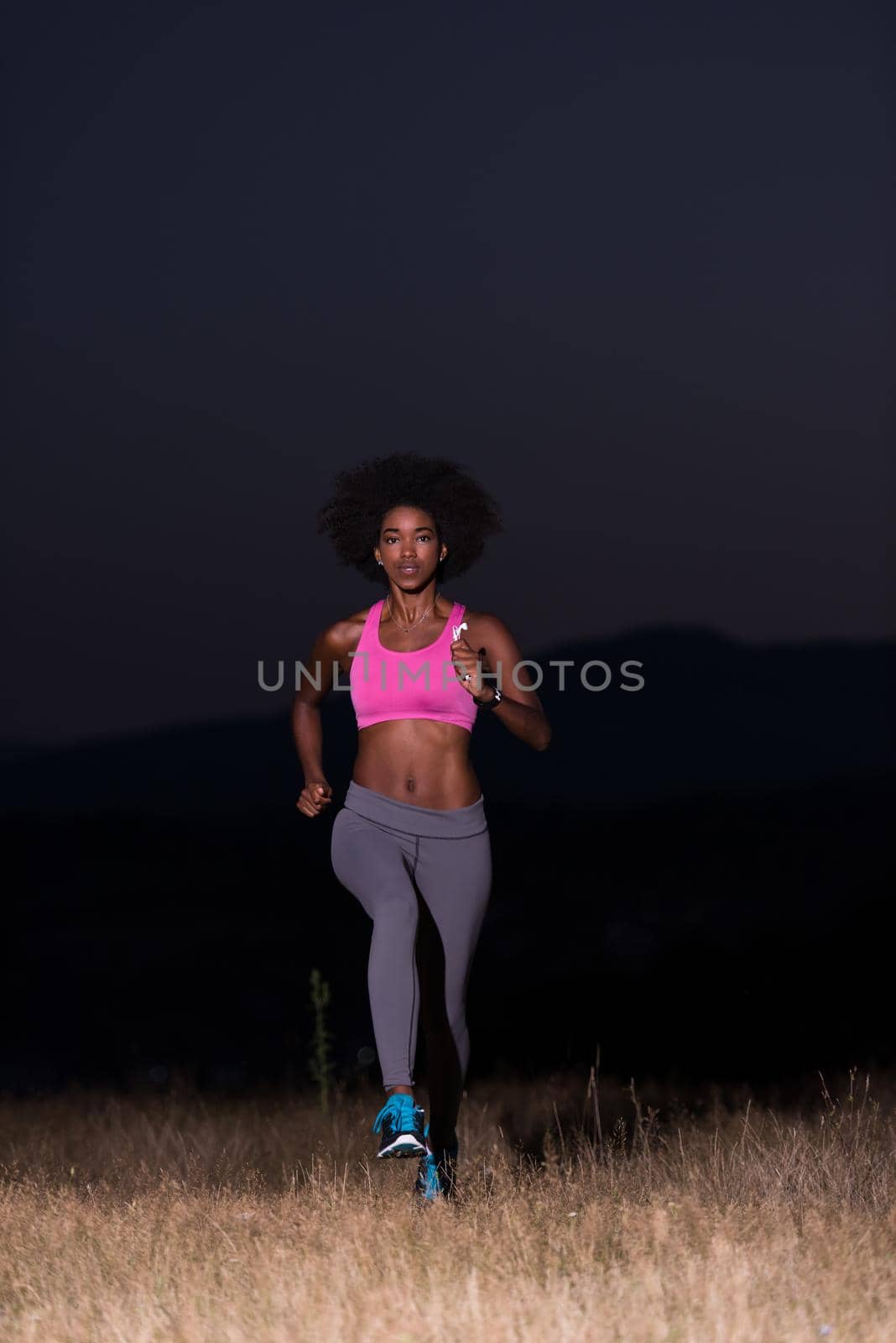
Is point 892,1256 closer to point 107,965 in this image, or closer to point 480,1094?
point 480,1094

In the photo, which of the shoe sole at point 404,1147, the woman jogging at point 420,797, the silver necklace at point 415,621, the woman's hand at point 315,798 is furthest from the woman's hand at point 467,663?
the shoe sole at point 404,1147

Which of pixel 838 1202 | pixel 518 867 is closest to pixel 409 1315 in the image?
pixel 838 1202

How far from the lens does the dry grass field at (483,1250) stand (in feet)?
18.3

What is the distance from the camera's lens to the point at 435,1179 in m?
7.40

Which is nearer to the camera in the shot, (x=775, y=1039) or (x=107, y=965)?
(x=775, y=1039)

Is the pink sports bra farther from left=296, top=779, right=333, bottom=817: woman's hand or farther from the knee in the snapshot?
the knee

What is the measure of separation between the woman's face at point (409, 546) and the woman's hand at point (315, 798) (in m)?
0.89

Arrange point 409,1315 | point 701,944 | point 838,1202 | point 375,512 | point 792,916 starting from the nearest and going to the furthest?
1. point 409,1315
2. point 838,1202
3. point 375,512
4. point 701,944
5. point 792,916

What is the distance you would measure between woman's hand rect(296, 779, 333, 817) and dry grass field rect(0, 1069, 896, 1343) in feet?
4.65

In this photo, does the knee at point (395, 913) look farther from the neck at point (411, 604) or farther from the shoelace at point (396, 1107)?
the neck at point (411, 604)

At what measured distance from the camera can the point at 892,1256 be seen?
6242 millimetres

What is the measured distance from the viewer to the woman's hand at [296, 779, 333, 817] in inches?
291

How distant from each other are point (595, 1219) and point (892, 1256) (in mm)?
1053

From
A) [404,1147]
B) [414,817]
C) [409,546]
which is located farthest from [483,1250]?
[409,546]
